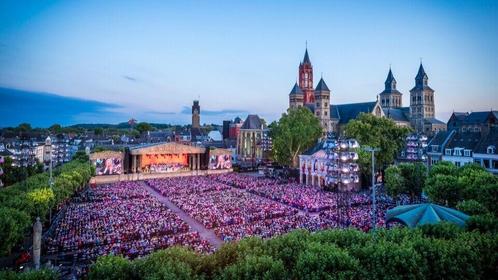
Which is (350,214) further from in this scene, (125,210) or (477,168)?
(125,210)

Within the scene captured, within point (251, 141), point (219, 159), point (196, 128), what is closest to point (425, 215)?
point (219, 159)

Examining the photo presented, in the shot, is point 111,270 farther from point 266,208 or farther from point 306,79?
point 306,79

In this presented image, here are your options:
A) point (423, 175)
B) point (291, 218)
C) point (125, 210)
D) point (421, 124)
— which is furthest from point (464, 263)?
point (421, 124)

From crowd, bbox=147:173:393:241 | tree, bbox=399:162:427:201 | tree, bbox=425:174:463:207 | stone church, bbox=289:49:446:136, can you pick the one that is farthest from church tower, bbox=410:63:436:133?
tree, bbox=425:174:463:207

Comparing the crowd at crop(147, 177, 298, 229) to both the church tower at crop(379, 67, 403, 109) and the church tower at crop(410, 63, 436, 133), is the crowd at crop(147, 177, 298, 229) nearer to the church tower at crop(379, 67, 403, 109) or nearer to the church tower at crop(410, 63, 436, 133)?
the church tower at crop(410, 63, 436, 133)

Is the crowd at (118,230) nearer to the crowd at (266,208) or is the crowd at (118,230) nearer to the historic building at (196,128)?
the crowd at (266,208)

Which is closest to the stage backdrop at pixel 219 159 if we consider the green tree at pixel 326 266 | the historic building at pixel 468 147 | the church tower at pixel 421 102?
the historic building at pixel 468 147
